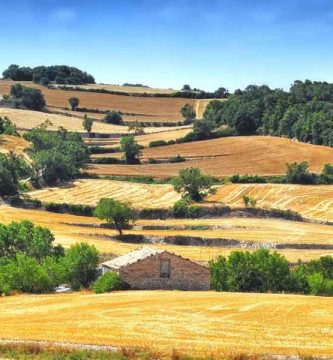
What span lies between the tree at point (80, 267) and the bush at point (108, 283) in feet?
12.9

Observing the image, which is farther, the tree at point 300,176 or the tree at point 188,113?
the tree at point 188,113

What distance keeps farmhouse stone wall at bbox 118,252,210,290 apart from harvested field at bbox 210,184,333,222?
44602mm

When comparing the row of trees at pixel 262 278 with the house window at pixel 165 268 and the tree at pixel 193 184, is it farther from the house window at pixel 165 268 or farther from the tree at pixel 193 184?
the tree at pixel 193 184

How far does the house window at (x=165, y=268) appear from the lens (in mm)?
50188

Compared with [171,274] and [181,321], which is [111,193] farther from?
[181,321]

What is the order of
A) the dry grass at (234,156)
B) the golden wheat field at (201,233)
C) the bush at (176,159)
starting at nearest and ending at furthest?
1. the golden wheat field at (201,233)
2. the dry grass at (234,156)
3. the bush at (176,159)

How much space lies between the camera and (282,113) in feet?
519

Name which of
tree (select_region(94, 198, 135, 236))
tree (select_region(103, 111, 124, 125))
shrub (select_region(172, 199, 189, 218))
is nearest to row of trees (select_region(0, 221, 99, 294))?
tree (select_region(94, 198, 135, 236))

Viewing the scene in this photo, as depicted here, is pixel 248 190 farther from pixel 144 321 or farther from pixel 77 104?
pixel 77 104

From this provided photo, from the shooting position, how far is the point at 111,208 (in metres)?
83.8

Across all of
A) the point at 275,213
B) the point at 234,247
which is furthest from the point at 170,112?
the point at 234,247

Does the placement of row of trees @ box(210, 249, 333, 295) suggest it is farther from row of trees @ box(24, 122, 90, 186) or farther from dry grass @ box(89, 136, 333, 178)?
dry grass @ box(89, 136, 333, 178)

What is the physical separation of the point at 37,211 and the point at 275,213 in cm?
2871

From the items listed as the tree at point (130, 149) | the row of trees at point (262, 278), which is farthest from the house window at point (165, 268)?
the tree at point (130, 149)
